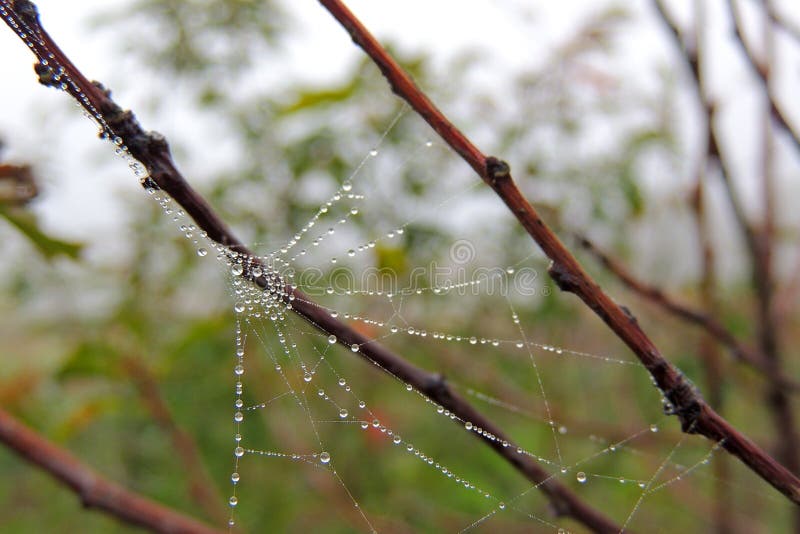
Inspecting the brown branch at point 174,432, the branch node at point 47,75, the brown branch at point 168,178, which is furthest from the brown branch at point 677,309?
the brown branch at point 174,432

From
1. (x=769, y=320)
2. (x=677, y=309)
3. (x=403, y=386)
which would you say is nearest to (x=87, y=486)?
(x=677, y=309)

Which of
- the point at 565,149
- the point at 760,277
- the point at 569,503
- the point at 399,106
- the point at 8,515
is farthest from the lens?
the point at 8,515

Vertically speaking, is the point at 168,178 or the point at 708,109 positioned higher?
the point at 708,109

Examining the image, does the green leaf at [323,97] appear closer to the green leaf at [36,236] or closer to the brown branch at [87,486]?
the green leaf at [36,236]

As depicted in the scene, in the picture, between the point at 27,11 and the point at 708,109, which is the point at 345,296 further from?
the point at 27,11

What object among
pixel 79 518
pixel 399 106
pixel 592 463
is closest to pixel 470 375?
pixel 592 463

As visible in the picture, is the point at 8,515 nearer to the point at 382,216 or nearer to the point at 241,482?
the point at 241,482
